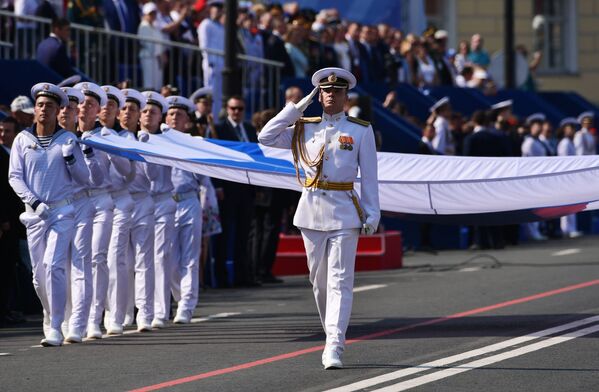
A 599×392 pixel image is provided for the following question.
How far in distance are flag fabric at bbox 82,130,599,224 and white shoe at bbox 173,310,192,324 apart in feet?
4.15

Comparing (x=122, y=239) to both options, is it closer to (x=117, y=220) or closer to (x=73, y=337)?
(x=117, y=220)

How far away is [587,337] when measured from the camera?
13.2m

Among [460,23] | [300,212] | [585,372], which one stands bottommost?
[585,372]

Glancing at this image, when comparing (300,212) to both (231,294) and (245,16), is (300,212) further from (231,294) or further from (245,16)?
(245,16)

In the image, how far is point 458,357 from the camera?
1215 cm

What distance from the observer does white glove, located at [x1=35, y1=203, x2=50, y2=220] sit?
13.4 m

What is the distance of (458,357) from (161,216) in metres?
3.96

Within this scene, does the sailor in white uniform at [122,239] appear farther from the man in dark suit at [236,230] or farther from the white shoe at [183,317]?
the man in dark suit at [236,230]

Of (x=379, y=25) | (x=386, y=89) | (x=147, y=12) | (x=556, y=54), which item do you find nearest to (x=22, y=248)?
(x=147, y=12)

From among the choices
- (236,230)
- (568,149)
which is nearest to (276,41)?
(236,230)

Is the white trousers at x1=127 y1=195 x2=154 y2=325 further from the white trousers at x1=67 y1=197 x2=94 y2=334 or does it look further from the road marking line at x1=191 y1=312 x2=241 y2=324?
the white trousers at x1=67 y1=197 x2=94 y2=334

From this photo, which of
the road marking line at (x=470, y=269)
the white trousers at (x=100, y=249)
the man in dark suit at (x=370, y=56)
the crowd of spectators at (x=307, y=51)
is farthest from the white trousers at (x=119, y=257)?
the man in dark suit at (x=370, y=56)

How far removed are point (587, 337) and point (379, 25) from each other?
17735 millimetres

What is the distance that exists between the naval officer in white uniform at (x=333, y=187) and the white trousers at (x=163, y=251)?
3053 mm
